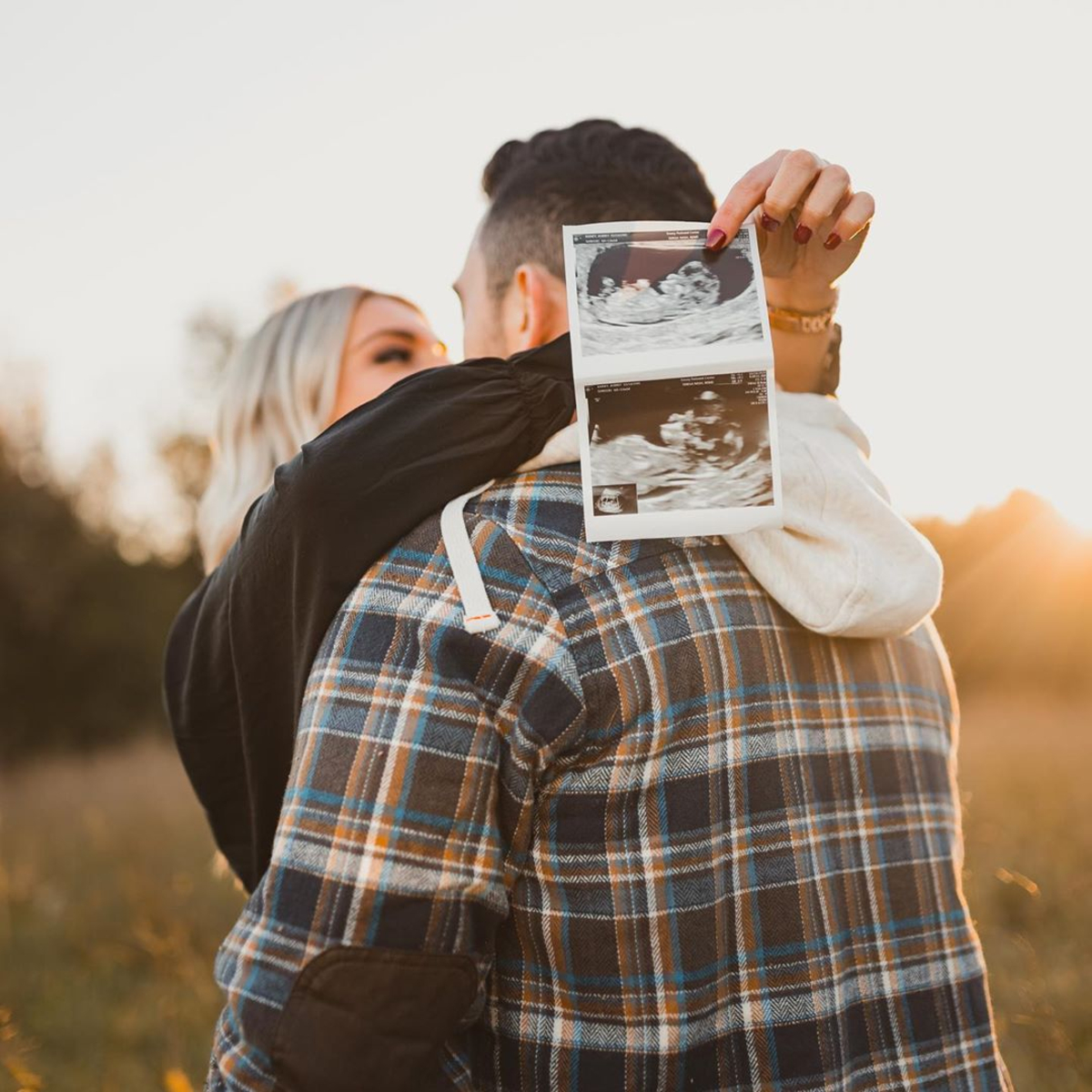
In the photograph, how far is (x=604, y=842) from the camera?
1.17 meters

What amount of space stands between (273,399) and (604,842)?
2.23 metres

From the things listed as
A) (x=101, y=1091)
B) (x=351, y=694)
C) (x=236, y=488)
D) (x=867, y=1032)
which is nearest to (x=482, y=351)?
(x=351, y=694)

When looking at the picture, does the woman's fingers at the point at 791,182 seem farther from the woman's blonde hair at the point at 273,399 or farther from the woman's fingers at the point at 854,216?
the woman's blonde hair at the point at 273,399

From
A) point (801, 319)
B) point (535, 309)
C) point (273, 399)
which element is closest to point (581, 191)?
point (535, 309)

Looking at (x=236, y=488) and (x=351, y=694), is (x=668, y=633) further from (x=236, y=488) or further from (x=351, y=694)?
(x=236, y=488)

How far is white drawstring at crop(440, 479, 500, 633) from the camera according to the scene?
1.12 metres

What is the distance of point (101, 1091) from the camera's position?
4117 mm

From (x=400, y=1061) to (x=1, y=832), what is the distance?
9141mm

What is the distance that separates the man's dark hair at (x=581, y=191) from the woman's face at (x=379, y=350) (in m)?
1.24

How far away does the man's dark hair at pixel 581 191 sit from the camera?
167 cm

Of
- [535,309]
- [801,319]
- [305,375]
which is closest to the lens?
[801,319]

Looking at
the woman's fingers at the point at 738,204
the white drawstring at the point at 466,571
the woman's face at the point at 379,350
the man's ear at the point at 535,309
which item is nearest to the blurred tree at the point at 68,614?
the woman's face at the point at 379,350

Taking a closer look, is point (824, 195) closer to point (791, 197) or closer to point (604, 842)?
point (791, 197)

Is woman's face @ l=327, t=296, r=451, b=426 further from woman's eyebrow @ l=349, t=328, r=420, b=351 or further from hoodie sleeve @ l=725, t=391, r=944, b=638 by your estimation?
hoodie sleeve @ l=725, t=391, r=944, b=638
